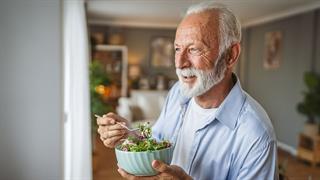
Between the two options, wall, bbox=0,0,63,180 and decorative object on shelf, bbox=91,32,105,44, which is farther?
decorative object on shelf, bbox=91,32,105,44

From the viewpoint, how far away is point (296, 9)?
16.7ft

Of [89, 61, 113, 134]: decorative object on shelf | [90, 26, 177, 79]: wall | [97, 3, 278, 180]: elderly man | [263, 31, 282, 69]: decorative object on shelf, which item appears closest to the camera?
[97, 3, 278, 180]: elderly man

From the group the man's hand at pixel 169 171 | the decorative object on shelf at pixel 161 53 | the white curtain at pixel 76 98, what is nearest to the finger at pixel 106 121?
the man's hand at pixel 169 171

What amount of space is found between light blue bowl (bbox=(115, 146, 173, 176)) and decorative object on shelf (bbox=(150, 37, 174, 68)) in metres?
7.03

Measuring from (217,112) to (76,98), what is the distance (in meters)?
1.90

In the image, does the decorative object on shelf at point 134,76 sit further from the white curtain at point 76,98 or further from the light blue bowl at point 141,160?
the light blue bowl at point 141,160

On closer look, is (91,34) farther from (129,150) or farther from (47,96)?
(129,150)

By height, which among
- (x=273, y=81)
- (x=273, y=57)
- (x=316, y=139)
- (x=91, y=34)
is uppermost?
(x=91, y=34)

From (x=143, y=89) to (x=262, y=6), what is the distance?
336 centimetres

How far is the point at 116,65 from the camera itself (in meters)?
7.54

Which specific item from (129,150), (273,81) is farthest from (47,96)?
(273,81)

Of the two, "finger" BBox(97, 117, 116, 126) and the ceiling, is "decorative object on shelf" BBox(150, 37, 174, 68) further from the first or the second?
"finger" BBox(97, 117, 116, 126)

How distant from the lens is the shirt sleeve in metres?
0.95

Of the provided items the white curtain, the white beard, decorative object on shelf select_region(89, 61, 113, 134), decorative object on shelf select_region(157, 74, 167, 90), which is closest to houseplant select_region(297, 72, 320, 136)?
decorative object on shelf select_region(89, 61, 113, 134)
